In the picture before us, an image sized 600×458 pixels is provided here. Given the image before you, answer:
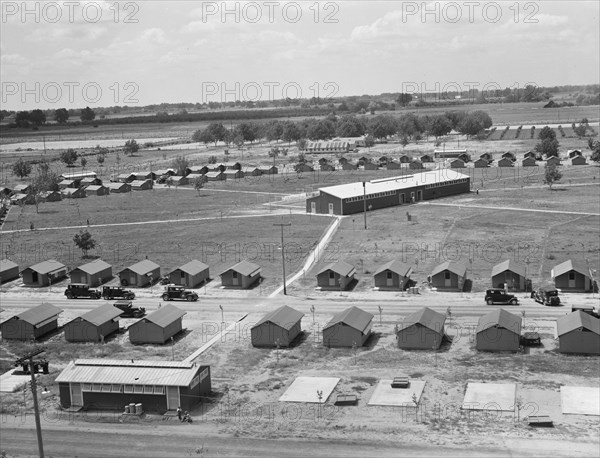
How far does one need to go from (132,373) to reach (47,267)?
35.0 m

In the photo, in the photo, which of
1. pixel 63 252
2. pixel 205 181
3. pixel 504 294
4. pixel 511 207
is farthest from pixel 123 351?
pixel 205 181

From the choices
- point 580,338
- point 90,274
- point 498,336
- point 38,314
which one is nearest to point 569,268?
point 580,338

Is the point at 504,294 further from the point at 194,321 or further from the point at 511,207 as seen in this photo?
the point at 511,207

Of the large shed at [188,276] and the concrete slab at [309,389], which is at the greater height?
the large shed at [188,276]

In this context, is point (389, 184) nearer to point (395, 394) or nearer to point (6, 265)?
point (6, 265)

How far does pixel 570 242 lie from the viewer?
82.6m

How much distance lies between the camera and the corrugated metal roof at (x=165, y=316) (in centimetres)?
5744

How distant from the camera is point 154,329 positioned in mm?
57281

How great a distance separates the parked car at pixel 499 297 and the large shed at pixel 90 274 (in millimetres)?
35486

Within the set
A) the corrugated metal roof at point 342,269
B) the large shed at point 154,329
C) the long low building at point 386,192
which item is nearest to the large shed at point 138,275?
the corrugated metal roof at point 342,269

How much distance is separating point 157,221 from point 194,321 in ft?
156

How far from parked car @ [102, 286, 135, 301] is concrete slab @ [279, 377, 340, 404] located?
25.3m

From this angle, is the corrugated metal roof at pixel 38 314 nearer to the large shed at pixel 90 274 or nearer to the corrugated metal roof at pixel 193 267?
the large shed at pixel 90 274

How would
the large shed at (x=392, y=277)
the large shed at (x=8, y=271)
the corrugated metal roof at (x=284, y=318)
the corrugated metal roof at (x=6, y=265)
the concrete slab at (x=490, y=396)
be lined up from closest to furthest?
the concrete slab at (x=490, y=396), the corrugated metal roof at (x=284, y=318), the large shed at (x=392, y=277), the large shed at (x=8, y=271), the corrugated metal roof at (x=6, y=265)
